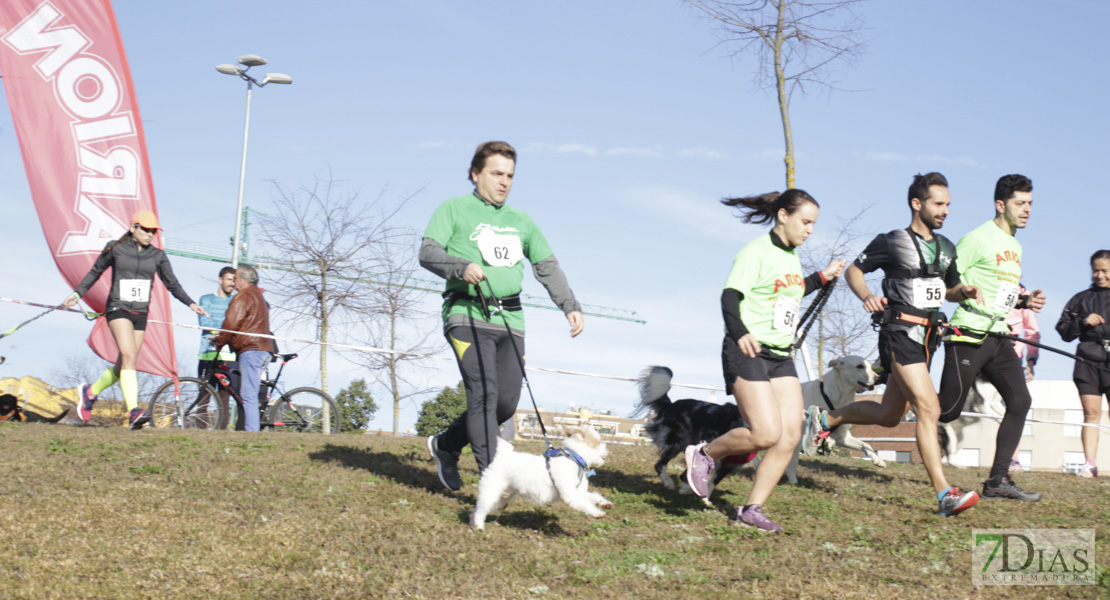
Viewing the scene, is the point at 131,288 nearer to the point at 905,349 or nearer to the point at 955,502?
the point at 905,349

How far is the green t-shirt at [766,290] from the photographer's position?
213 inches

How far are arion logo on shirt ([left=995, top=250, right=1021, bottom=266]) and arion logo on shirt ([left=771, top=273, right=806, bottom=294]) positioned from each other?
66.8 inches

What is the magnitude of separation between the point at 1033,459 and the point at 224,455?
54.2 m

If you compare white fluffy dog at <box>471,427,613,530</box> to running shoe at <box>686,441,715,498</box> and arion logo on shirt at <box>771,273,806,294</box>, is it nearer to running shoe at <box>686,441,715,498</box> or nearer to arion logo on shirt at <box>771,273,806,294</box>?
running shoe at <box>686,441,715,498</box>

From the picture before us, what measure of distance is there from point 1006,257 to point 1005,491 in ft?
5.36

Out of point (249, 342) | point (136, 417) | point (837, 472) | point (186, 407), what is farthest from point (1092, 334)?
point (186, 407)

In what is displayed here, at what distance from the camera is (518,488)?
505 centimetres

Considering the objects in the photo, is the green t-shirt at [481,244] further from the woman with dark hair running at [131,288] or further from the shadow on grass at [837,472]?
the woman with dark hair running at [131,288]

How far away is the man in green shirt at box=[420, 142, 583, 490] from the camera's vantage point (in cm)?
534

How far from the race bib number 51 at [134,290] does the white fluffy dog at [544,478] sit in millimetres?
5105

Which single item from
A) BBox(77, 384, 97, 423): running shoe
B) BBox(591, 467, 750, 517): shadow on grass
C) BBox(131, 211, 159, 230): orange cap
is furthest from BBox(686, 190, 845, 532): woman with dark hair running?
BBox(77, 384, 97, 423): running shoe

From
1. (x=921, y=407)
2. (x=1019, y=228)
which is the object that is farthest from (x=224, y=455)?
(x=1019, y=228)

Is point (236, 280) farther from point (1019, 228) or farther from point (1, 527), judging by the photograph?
point (1019, 228)

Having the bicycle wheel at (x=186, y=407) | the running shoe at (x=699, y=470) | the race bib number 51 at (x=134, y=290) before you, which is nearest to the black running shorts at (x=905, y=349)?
the running shoe at (x=699, y=470)
